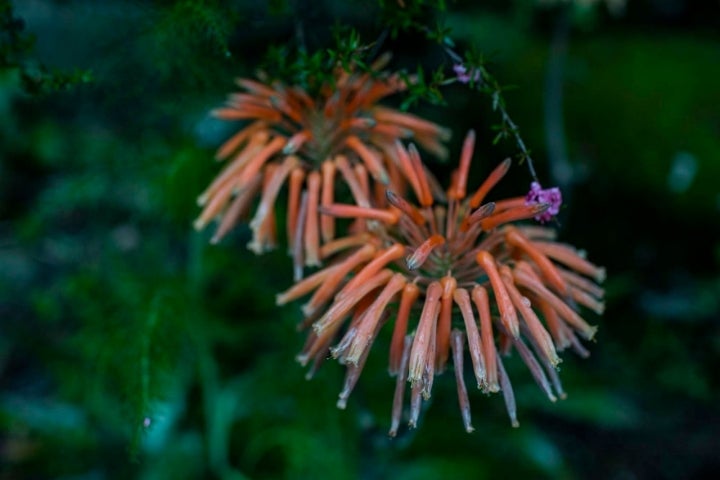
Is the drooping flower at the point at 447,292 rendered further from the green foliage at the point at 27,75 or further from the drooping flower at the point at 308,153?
the green foliage at the point at 27,75

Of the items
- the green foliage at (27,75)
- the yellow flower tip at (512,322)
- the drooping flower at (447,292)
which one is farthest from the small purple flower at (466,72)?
the green foliage at (27,75)

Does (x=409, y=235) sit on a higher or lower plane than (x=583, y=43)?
lower

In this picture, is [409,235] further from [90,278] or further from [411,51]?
[90,278]

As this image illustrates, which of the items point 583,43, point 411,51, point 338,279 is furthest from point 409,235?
point 583,43

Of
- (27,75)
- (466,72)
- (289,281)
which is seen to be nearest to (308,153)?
(466,72)

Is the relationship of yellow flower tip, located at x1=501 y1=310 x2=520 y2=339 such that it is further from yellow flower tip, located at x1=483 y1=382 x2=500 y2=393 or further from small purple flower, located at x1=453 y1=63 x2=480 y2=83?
small purple flower, located at x1=453 y1=63 x2=480 y2=83

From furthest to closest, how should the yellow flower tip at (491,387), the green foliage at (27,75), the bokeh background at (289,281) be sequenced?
the bokeh background at (289,281), the green foliage at (27,75), the yellow flower tip at (491,387)

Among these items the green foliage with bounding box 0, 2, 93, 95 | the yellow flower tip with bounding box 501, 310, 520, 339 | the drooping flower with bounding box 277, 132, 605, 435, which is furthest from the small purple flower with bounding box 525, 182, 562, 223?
the green foliage with bounding box 0, 2, 93, 95
